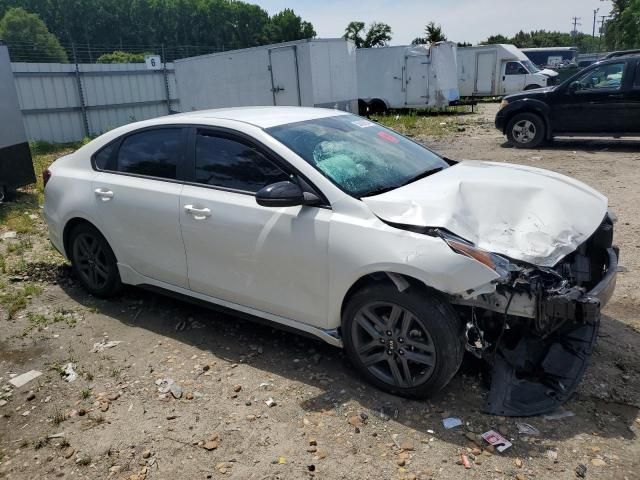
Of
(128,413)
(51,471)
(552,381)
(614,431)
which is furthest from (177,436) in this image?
(614,431)

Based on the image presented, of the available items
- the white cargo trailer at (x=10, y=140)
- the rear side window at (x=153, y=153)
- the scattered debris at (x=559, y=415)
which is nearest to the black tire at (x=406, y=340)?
the scattered debris at (x=559, y=415)

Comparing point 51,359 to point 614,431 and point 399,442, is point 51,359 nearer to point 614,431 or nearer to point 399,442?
point 399,442

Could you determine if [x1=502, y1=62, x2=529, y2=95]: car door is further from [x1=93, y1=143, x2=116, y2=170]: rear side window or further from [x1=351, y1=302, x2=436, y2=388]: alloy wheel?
[x1=351, y1=302, x2=436, y2=388]: alloy wheel

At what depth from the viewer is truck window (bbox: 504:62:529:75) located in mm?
25547

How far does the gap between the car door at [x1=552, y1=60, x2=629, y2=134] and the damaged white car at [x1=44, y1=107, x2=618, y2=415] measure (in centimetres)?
838

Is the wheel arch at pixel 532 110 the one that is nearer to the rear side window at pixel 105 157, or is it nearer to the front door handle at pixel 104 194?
the rear side window at pixel 105 157

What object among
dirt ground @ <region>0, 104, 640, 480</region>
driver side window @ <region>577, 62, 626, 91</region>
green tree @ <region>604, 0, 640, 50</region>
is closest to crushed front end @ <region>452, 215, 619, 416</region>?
dirt ground @ <region>0, 104, 640, 480</region>

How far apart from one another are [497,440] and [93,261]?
3.62 meters

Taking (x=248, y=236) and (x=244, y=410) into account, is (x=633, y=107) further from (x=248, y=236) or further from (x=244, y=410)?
(x=244, y=410)

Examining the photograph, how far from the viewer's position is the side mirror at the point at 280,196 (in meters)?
3.27

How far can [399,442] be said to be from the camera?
2941 millimetres

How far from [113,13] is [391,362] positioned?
94.8 metres

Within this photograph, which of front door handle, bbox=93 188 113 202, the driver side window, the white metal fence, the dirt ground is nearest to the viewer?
the dirt ground

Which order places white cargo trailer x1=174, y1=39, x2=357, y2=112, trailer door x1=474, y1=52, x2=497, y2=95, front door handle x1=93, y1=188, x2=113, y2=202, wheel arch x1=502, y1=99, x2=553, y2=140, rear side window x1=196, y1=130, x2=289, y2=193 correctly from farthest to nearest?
1. trailer door x1=474, y1=52, x2=497, y2=95
2. white cargo trailer x1=174, y1=39, x2=357, y2=112
3. wheel arch x1=502, y1=99, x2=553, y2=140
4. front door handle x1=93, y1=188, x2=113, y2=202
5. rear side window x1=196, y1=130, x2=289, y2=193
